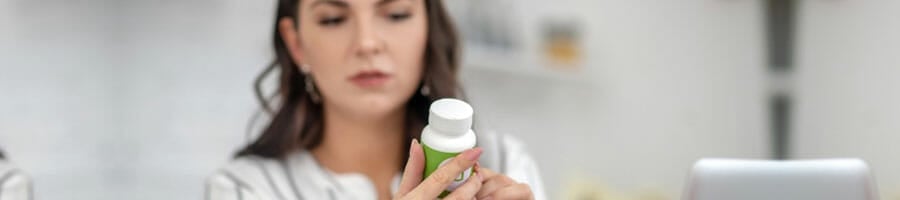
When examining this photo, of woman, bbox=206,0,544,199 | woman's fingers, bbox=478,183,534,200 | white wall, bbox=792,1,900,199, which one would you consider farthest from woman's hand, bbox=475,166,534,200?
white wall, bbox=792,1,900,199

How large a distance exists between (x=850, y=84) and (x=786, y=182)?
1042mm

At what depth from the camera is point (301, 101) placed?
6.39ft

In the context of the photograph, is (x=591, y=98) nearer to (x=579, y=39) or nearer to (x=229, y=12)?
(x=579, y=39)

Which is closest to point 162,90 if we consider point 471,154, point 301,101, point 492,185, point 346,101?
point 301,101

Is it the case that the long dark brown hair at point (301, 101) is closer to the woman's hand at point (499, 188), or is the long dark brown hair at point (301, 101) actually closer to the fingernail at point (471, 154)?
the woman's hand at point (499, 188)

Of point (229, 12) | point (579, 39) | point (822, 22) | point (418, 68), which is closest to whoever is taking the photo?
point (418, 68)

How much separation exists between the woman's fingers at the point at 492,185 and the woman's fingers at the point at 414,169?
0.11 metres

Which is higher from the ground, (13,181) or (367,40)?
(367,40)

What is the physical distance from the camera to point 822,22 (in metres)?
2.65

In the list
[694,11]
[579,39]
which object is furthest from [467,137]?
[694,11]

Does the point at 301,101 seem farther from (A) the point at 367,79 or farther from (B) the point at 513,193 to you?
(B) the point at 513,193

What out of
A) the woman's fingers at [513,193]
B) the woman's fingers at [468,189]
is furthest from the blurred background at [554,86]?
the woman's fingers at [468,189]

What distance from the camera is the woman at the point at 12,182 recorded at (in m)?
1.73

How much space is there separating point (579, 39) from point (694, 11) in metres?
0.36
